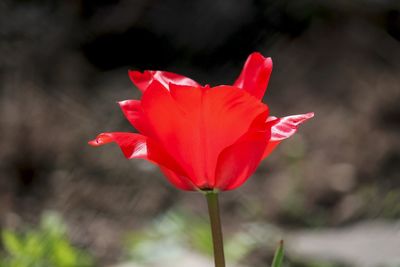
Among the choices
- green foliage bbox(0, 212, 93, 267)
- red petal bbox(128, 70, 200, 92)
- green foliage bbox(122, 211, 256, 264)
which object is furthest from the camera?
green foliage bbox(122, 211, 256, 264)

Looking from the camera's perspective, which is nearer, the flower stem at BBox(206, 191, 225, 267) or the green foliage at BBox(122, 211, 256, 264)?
the flower stem at BBox(206, 191, 225, 267)

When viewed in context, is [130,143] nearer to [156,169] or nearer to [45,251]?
[45,251]

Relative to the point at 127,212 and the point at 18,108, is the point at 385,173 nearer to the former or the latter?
the point at 127,212

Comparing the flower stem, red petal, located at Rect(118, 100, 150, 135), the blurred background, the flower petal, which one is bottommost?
the blurred background

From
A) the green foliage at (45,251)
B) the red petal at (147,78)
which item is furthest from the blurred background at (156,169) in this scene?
the red petal at (147,78)

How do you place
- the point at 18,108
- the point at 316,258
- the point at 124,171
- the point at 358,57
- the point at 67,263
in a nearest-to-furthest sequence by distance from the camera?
the point at 67,263
the point at 316,258
the point at 124,171
the point at 18,108
the point at 358,57

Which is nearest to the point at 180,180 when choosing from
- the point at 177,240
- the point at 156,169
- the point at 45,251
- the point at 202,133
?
the point at 202,133

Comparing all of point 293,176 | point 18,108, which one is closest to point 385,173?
point 293,176

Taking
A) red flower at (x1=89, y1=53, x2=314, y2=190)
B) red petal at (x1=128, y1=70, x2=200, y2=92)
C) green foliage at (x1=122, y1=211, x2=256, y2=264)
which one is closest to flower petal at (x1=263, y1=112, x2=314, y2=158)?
red flower at (x1=89, y1=53, x2=314, y2=190)

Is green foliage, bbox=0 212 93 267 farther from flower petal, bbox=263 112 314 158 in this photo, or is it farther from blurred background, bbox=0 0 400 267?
flower petal, bbox=263 112 314 158
